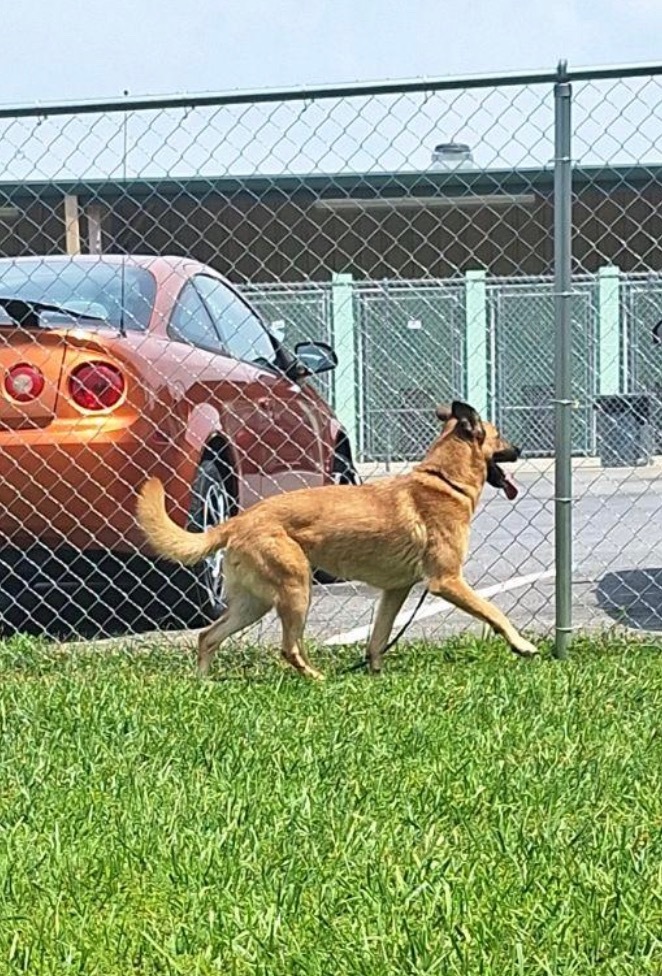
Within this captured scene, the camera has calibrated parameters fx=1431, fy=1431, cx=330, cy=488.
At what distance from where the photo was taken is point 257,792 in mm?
3242

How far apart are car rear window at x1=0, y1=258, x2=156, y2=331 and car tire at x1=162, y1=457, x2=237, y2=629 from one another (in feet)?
2.18

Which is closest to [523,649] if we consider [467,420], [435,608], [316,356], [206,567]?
[467,420]

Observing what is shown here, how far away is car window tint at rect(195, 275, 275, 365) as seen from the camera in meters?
6.33

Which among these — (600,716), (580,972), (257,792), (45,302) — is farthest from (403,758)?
(45,302)

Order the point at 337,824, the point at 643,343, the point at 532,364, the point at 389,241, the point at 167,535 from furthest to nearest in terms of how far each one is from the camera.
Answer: the point at 389,241 → the point at 643,343 → the point at 532,364 → the point at 167,535 → the point at 337,824

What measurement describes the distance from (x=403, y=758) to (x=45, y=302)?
9.61 ft

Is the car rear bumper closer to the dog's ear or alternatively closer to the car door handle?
the car door handle

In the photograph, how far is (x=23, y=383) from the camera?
5.38 meters

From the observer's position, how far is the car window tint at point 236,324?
633 centimetres

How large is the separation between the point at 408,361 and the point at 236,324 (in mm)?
11817

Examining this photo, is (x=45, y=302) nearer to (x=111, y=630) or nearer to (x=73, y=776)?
(x=111, y=630)

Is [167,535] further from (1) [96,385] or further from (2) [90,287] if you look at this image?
(2) [90,287]

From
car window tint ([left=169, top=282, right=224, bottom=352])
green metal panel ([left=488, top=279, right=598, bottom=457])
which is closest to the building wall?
green metal panel ([left=488, top=279, right=598, bottom=457])

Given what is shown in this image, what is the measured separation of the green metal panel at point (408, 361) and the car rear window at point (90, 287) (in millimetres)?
9367
